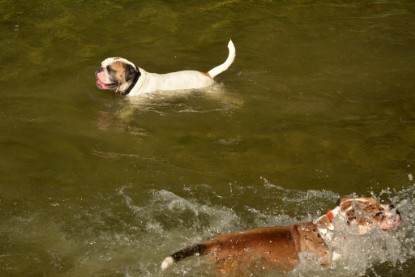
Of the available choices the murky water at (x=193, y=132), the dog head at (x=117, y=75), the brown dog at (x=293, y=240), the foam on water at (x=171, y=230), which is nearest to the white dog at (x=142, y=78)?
the dog head at (x=117, y=75)

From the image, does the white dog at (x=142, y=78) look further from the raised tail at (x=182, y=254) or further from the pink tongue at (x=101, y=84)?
the raised tail at (x=182, y=254)

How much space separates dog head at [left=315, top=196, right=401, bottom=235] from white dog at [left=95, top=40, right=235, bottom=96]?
11.6 feet

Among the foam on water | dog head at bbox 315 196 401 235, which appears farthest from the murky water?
dog head at bbox 315 196 401 235

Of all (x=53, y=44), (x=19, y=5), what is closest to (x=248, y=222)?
(x=53, y=44)

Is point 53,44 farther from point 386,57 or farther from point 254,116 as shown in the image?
point 386,57

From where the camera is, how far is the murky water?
17.3 feet

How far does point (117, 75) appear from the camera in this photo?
7.75 m

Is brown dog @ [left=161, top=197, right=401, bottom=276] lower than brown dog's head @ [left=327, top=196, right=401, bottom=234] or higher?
lower

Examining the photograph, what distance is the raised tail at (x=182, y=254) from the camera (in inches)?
170

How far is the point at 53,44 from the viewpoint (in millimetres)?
9508

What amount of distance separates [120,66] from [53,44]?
7.39 feet

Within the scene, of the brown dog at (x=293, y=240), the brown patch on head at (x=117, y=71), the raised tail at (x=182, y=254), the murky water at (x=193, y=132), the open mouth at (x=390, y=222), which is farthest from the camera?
the brown patch on head at (x=117, y=71)

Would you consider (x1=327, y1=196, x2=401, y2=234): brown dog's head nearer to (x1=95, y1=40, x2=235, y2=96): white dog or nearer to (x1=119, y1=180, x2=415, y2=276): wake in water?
(x1=119, y1=180, x2=415, y2=276): wake in water

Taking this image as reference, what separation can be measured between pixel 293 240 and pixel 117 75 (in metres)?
3.84
